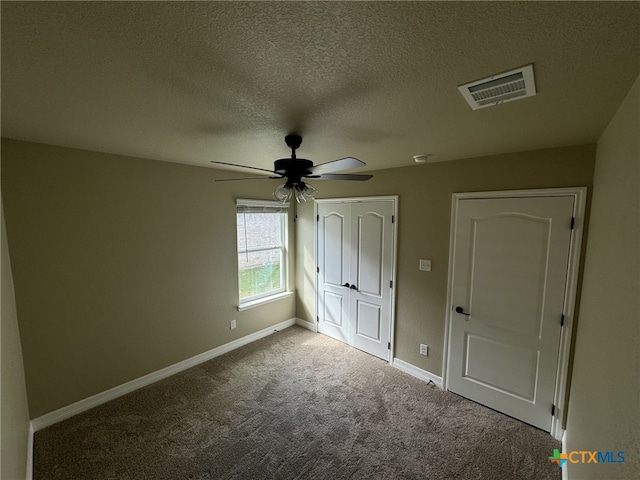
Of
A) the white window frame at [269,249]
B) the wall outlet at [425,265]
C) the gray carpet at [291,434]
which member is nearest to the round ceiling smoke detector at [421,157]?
the wall outlet at [425,265]

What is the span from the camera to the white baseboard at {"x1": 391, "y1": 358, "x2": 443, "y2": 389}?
3.03 m

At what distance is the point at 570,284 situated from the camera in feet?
7.25

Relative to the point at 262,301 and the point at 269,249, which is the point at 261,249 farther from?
the point at 262,301

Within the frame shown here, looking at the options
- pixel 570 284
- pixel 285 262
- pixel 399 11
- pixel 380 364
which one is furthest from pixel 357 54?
pixel 285 262

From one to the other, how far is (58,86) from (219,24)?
0.99 meters

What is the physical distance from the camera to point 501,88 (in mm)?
1270

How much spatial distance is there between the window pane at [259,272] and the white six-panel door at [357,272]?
0.71 metres

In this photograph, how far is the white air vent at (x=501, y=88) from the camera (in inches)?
45.6

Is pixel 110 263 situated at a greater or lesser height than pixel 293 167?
lesser

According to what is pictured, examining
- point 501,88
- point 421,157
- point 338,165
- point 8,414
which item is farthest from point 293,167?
point 8,414

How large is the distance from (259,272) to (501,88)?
358 centimetres

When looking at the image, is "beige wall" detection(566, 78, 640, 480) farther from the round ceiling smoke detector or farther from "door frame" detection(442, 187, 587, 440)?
the round ceiling smoke detector

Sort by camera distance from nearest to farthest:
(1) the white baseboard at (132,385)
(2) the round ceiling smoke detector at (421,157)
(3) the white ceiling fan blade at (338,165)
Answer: (3) the white ceiling fan blade at (338,165) < (1) the white baseboard at (132,385) < (2) the round ceiling smoke detector at (421,157)

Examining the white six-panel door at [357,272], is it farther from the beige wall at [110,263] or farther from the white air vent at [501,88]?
the white air vent at [501,88]
